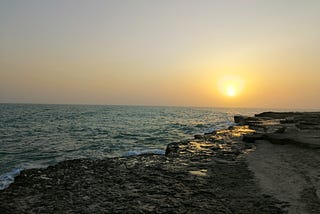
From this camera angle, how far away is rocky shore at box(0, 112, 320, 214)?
6.79 meters

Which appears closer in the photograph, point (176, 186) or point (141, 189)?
point (141, 189)

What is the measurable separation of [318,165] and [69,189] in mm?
9890

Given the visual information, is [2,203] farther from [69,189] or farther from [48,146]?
[48,146]

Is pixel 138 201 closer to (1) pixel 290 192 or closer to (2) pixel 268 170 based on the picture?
(1) pixel 290 192

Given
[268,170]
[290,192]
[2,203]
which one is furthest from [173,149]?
[2,203]

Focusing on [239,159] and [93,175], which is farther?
[239,159]

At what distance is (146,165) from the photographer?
39.2 ft

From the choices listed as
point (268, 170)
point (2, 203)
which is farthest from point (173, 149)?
point (2, 203)

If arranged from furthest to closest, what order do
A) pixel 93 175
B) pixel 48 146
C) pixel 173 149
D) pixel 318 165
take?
pixel 48 146 < pixel 173 149 < pixel 318 165 < pixel 93 175

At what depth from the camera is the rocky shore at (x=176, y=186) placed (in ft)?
22.3

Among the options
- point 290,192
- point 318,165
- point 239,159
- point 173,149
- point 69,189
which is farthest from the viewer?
point 173,149

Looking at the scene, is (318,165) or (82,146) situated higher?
(318,165)

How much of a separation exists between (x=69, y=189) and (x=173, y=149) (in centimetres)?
861

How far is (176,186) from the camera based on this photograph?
8.52m
